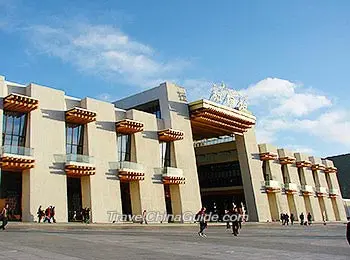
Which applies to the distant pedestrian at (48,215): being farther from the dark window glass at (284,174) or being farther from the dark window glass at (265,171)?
the dark window glass at (284,174)

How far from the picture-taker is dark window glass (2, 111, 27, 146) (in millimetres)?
30000

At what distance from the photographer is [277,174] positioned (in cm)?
5319

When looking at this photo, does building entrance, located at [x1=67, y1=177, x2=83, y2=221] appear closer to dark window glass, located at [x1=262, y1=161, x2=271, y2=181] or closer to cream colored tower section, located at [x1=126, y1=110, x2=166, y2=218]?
cream colored tower section, located at [x1=126, y1=110, x2=166, y2=218]

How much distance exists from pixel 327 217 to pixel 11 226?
51888 mm

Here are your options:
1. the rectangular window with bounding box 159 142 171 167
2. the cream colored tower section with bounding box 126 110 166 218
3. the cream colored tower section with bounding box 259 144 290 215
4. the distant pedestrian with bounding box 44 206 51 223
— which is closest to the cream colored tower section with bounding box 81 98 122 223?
the cream colored tower section with bounding box 126 110 166 218

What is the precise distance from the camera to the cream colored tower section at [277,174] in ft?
167

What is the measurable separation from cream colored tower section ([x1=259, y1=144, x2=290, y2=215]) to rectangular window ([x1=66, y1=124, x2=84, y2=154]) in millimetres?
25724

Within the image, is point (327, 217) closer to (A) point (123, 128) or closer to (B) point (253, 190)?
(B) point (253, 190)

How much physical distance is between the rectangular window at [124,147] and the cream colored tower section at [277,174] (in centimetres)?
2063

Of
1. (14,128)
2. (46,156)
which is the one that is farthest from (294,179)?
(14,128)

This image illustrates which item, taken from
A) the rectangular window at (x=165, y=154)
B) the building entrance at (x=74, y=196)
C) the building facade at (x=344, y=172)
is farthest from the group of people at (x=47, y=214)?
the building facade at (x=344, y=172)

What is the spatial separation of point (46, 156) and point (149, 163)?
34.7 feet

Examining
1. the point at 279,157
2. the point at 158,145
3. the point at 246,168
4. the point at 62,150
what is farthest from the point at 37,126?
the point at 279,157

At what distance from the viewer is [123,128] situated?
117 feet
